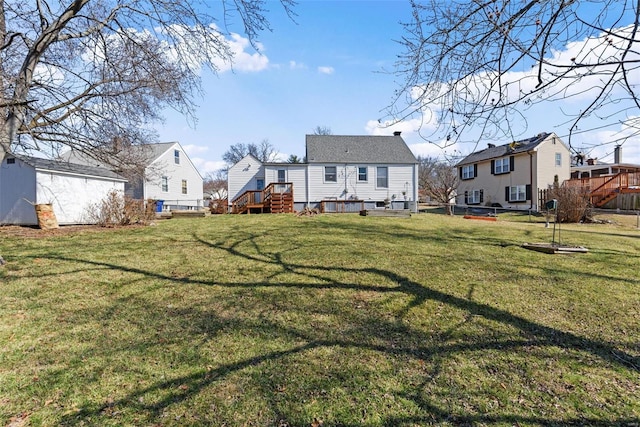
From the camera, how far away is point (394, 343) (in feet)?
10.1

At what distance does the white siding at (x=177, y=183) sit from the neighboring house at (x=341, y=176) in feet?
19.4

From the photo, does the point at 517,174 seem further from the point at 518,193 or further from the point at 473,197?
the point at 473,197

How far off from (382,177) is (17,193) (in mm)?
20249

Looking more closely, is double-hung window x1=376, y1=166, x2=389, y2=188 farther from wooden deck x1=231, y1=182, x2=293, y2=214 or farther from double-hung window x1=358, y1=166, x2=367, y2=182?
wooden deck x1=231, y1=182, x2=293, y2=214

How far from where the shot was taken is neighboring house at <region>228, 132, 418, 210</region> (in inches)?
877

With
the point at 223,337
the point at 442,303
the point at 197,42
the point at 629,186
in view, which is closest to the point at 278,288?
the point at 223,337

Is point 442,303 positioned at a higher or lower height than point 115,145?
lower

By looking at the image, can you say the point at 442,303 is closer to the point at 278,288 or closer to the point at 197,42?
the point at 278,288

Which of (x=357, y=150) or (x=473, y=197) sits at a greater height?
(x=357, y=150)

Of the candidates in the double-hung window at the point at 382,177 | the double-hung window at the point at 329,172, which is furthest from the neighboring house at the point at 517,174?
the double-hung window at the point at 329,172

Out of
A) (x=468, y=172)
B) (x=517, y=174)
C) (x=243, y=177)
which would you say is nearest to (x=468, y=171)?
(x=468, y=172)

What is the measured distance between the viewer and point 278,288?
453cm

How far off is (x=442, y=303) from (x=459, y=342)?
3.08 ft

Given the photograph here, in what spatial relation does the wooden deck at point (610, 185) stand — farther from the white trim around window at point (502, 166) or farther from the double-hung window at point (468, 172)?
the double-hung window at point (468, 172)
